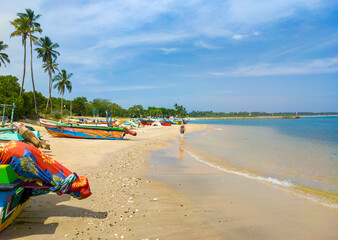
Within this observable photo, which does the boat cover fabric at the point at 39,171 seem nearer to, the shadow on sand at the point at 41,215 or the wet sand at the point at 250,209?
the shadow on sand at the point at 41,215

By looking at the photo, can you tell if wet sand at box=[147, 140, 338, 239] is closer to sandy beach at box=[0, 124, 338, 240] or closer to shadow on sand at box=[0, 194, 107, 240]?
sandy beach at box=[0, 124, 338, 240]

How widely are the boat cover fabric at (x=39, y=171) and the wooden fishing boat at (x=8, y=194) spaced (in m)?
0.12

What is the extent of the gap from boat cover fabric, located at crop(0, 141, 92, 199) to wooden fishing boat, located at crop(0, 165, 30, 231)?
119 millimetres

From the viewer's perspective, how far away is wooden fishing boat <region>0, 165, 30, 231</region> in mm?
3107

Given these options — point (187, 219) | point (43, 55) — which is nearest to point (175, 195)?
point (187, 219)

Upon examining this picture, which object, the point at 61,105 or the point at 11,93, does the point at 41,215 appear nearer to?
the point at 11,93

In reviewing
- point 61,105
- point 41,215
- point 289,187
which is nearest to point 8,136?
point 41,215

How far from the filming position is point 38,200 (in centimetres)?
495

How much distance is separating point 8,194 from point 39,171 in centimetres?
50

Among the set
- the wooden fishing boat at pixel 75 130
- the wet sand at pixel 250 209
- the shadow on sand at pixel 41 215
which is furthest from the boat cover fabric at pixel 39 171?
the wooden fishing boat at pixel 75 130

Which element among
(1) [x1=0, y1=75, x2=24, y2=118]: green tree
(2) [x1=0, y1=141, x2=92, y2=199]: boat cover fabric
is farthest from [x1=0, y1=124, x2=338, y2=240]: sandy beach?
(1) [x1=0, y1=75, x2=24, y2=118]: green tree

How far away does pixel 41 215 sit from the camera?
4.27 meters

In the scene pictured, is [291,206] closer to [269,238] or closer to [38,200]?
[269,238]

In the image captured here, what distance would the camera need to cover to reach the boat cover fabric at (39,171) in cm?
327
